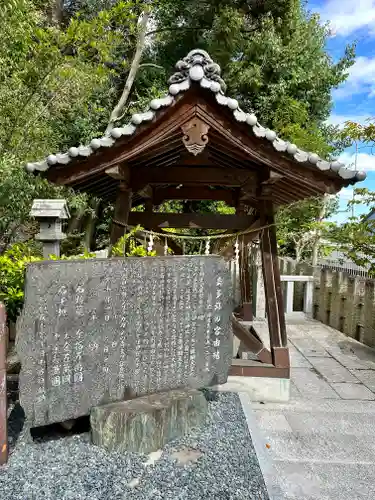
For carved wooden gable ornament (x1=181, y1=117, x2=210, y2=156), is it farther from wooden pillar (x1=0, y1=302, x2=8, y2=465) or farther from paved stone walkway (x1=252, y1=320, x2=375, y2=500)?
paved stone walkway (x1=252, y1=320, x2=375, y2=500)

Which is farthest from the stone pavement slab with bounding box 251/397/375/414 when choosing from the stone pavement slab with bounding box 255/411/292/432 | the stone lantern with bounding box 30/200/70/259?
the stone lantern with bounding box 30/200/70/259

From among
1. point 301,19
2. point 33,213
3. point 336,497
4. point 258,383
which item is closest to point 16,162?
point 33,213

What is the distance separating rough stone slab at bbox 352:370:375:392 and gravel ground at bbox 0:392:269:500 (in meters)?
3.29

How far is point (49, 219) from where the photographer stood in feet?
19.0

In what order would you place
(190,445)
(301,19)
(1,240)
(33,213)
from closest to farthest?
(190,445), (33,213), (1,240), (301,19)

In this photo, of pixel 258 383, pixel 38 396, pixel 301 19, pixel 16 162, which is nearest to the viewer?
pixel 38 396

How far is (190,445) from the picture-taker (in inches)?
135

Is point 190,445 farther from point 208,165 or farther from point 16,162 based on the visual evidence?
point 16,162

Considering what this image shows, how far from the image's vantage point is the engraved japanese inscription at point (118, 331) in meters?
3.04

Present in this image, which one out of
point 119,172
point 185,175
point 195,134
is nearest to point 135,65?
point 185,175

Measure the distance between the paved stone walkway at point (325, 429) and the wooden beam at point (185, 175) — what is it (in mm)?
3018

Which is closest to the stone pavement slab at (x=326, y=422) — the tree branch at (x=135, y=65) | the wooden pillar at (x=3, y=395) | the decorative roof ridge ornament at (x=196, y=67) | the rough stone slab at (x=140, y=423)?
the rough stone slab at (x=140, y=423)

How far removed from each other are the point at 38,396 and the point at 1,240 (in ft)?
26.3

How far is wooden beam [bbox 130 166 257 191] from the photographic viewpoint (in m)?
4.82
